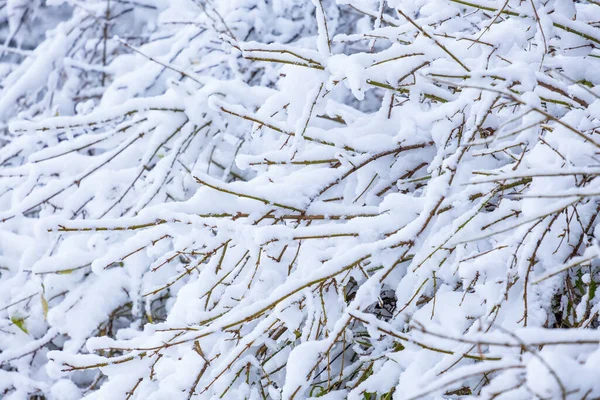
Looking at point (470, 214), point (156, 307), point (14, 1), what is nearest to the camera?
point (470, 214)

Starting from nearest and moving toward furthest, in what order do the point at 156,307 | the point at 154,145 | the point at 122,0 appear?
1. the point at 154,145
2. the point at 156,307
3. the point at 122,0

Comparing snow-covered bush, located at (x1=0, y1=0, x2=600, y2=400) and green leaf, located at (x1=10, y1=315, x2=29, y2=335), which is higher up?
snow-covered bush, located at (x1=0, y1=0, x2=600, y2=400)

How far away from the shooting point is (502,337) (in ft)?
2.95

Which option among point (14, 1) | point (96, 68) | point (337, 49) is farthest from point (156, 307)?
point (14, 1)

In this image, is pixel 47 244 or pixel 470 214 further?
pixel 47 244

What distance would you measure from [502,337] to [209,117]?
1561 millimetres

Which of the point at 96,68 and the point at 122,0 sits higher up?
the point at 122,0

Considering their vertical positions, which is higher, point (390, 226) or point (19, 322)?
point (390, 226)

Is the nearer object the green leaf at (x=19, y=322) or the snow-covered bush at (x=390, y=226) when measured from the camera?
the snow-covered bush at (x=390, y=226)

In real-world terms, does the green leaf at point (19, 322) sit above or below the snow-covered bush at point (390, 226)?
below

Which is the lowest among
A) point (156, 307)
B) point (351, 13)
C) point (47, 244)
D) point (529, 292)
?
point (156, 307)

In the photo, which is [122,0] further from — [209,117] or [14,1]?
[209,117]

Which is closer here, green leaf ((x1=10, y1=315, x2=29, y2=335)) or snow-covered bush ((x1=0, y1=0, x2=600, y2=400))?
snow-covered bush ((x1=0, y1=0, x2=600, y2=400))

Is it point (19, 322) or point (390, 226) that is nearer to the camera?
point (390, 226)
